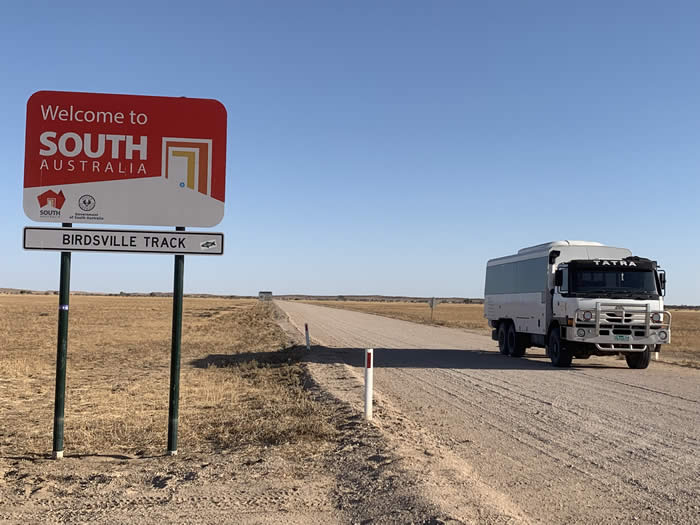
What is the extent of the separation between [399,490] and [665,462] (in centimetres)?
329

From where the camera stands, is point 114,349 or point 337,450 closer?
point 337,450

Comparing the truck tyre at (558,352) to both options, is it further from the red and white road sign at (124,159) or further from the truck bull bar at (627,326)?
the red and white road sign at (124,159)

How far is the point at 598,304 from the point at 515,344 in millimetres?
4861

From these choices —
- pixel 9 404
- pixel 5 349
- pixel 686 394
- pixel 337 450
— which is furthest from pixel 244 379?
pixel 5 349

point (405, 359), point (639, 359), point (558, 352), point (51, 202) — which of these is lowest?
point (405, 359)

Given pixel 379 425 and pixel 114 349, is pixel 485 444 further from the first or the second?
pixel 114 349

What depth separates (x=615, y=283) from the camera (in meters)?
17.6

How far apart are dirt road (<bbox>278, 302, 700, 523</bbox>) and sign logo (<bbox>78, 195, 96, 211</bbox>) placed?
4.29 metres

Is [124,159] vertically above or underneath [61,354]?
above

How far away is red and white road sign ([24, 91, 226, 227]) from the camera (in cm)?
725

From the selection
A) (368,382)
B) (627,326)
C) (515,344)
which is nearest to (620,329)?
(627,326)

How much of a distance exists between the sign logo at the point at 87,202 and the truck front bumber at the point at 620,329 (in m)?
13.2

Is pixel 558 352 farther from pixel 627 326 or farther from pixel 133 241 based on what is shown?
pixel 133 241

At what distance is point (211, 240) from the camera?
7312 millimetres
